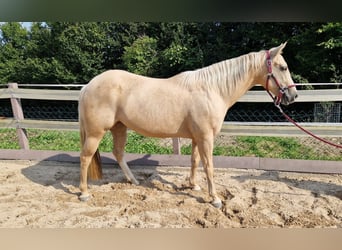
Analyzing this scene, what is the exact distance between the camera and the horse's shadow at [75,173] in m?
3.35

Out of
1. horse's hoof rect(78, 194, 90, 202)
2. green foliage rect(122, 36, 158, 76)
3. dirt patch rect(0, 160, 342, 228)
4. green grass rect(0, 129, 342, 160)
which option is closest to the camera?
dirt patch rect(0, 160, 342, 228)

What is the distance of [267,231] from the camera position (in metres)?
1.73

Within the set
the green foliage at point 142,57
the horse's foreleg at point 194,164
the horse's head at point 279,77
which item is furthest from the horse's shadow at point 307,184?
the green foliage at point 142,57

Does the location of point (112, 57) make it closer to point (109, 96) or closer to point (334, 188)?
point (109, 96)

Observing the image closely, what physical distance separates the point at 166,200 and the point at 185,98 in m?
1.12

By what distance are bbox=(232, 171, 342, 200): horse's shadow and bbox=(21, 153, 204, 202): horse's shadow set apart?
3.21 ft

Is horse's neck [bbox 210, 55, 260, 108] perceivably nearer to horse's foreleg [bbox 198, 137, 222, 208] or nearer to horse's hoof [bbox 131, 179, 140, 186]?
horse's foreleg [bbox 198, 137, 222, 208]

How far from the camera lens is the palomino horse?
270cm

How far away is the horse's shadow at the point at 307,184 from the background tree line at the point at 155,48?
4.66 meters

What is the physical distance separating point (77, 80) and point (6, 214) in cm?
973

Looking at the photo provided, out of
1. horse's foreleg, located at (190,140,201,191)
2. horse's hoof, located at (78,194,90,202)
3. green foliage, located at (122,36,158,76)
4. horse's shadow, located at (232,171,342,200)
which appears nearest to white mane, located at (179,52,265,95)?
horse's foreleg, located at (190,140,201,191)

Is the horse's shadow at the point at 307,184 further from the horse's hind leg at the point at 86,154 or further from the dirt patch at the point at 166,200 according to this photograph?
the horse's hind leg at the point at 86,154

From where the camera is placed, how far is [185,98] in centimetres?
277
